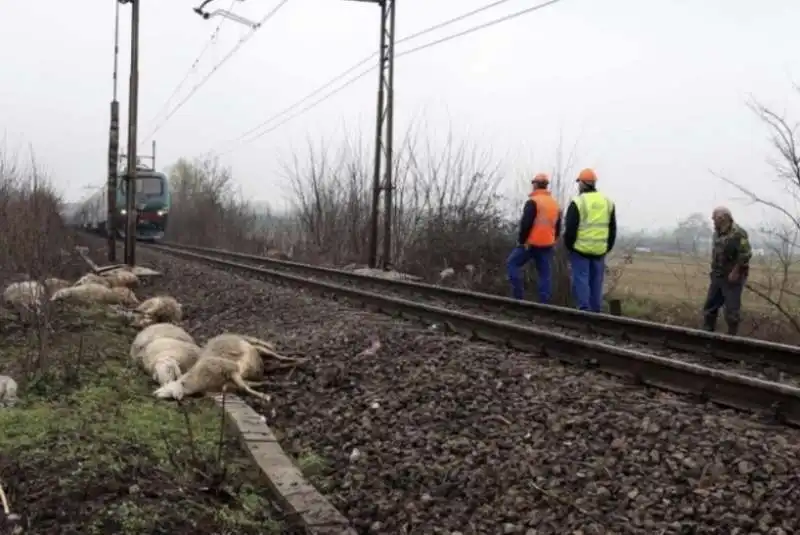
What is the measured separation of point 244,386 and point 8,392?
170cm

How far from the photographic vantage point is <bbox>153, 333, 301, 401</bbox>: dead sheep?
19.5 feet

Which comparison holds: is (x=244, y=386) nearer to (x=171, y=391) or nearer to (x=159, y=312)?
(x=171, y=391)

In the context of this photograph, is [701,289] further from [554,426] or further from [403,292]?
[554,426]

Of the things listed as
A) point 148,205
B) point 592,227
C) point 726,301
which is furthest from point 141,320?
point 148,205

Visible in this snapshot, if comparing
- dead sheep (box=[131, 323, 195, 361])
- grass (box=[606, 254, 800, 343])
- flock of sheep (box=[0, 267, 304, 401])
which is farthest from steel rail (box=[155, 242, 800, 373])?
dead sheep (box=[131, 323, 195, 361])

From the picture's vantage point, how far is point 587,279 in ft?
31.9

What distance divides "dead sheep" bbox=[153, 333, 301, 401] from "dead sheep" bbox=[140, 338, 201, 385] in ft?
0.54

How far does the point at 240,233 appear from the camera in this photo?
3928cm

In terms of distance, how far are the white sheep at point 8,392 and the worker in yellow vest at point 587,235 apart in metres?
6.56

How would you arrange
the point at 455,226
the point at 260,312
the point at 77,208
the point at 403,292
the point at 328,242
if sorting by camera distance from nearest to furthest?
1. the point at 260,312
2. the point at 403,292
3. the point at 455,226
4. the point at 328,242
5. the point at 77,208

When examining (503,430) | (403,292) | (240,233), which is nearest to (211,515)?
(503,430)

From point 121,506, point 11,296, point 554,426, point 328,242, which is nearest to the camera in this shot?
point 121,506

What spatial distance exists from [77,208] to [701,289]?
46.0 meters

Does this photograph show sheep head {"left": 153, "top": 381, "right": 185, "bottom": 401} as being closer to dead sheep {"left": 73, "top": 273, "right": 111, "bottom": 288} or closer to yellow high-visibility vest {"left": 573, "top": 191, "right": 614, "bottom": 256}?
yellow high-visibility vest {"left": 573, "top": 191, "right": 614, "bottom": 256}
